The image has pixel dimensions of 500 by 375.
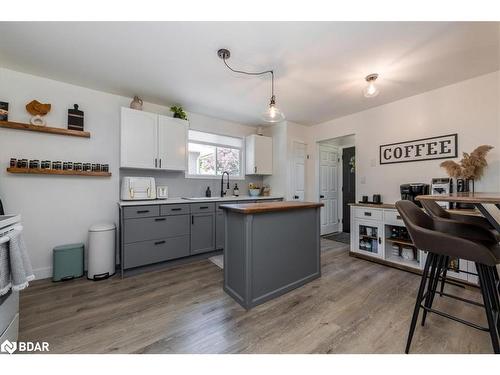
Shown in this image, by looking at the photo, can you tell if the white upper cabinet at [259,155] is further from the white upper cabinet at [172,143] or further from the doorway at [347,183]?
the doorway at [347,183]

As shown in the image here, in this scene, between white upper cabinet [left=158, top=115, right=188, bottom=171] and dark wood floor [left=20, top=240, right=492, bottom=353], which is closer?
dark wood floor [left=20, top=240, right=492, bottom=353]

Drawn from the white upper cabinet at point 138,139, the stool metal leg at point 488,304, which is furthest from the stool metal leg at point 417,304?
the white upper cabinet at point 138,139

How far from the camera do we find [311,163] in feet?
14.9

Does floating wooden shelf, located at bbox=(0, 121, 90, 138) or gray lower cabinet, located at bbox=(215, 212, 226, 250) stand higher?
floating wooden shelf, located at bbox=(0, 121, 90, 138)

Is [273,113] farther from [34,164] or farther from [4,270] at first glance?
[34,164]

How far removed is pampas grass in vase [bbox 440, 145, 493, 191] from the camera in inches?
91.2

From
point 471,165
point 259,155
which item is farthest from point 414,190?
point 259,155

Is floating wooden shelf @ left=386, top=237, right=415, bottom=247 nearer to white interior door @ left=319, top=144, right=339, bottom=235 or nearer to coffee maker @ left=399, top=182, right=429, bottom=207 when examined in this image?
coffee maker @ left=399, top=182, right=429, bottom=207

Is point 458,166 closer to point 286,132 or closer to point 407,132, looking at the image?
point 407,132

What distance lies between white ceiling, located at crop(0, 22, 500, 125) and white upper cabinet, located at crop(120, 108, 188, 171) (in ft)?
1.22

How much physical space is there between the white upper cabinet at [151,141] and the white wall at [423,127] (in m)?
2.94

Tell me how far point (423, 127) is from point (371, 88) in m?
1.36

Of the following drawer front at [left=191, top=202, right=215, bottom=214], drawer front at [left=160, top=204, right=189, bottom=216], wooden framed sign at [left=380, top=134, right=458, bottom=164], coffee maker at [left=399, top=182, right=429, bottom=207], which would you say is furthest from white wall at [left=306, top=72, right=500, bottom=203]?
drawer front at [left=160, top=204, right=189, bottom=216]
